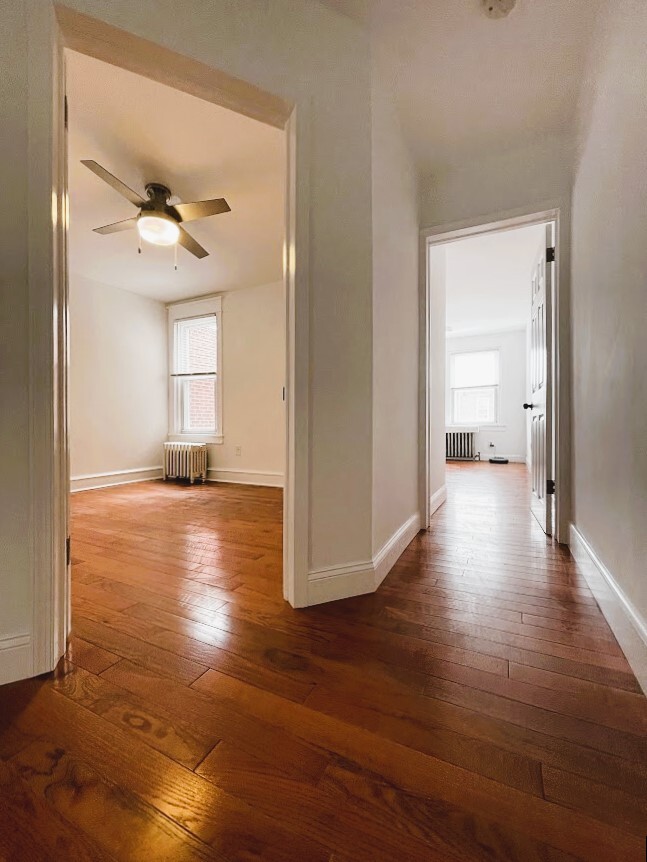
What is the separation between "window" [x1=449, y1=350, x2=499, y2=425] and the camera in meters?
7.54

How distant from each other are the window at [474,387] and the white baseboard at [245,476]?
4811 mm

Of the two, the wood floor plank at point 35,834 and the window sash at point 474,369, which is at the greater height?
the window sash at point 474,369

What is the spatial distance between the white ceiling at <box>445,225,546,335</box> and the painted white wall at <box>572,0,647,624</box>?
0.96 meters

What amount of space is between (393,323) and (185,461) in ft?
13.0

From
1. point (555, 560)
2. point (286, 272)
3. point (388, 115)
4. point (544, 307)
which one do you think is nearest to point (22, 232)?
point (286, 272)

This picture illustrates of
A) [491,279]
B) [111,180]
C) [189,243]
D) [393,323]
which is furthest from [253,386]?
[491,279]

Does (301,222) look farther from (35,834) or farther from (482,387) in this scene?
(482,387)

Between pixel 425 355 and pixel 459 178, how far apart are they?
3.93 ft

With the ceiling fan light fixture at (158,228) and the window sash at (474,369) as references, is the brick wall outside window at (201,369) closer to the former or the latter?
the ceiling fan light fixture at (158,228)

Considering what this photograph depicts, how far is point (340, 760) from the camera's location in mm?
798

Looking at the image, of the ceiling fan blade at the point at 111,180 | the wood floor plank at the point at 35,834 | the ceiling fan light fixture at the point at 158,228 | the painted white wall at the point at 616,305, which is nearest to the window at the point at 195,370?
the ceiling fan light fixture at the point at 158,228

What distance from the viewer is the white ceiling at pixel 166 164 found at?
1.94 meters

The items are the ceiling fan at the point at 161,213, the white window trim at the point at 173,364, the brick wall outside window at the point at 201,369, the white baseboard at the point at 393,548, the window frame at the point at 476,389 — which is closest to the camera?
the white baseboard at the point at 393,548

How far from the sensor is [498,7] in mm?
1522
